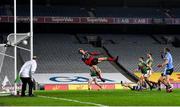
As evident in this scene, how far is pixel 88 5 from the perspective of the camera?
55094 millimetres

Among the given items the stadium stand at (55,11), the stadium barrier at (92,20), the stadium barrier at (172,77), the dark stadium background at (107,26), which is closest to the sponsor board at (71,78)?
the stadium barrier at (172,77)

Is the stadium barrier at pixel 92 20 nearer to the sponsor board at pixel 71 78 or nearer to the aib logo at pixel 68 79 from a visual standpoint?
the sponsor board at pixel 71 78

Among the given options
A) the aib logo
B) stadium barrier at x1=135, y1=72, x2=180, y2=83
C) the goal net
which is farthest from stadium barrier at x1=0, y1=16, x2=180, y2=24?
the goal net

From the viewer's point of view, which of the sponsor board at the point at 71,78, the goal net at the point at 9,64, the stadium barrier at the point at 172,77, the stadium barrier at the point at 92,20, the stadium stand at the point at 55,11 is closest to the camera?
the goal net at the point at 9,64

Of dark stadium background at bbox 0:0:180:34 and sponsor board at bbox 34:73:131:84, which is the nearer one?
sponsor board at bbox 34:73:131:84

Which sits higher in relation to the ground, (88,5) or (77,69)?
(88,5)

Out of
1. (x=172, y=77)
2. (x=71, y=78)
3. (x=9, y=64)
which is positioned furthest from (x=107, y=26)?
(x=9, y=64)

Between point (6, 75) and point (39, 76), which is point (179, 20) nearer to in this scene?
point (39, 76)

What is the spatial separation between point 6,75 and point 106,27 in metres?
29.8

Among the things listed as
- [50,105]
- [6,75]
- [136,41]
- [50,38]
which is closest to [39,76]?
[50,38]

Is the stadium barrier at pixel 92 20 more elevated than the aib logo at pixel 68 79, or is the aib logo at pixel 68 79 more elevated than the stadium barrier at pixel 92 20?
the stadium barrier at pixel 92 20

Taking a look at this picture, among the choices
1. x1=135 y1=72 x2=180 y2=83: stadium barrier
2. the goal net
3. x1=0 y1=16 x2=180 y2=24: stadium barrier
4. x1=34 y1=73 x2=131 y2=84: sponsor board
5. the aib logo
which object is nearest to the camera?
the goal net

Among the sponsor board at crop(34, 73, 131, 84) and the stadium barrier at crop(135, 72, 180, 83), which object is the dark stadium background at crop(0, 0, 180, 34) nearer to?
the stadium barrier at crop(135, 72, 180, 83)

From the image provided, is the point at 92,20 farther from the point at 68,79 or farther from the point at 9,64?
the point at 9,64
